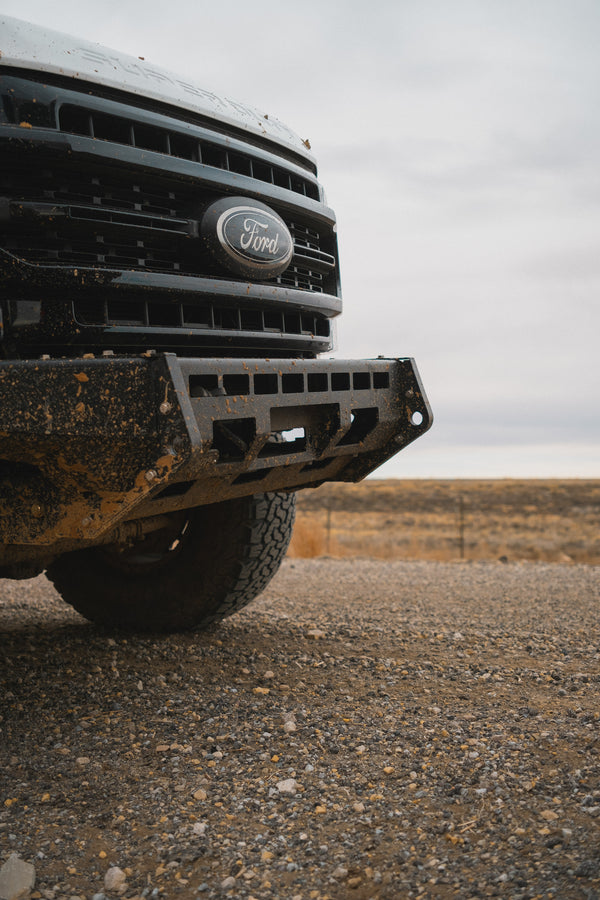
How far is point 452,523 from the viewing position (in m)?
24.0

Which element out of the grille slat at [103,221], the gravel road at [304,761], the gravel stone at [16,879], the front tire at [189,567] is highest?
the grille slat at [103,221]

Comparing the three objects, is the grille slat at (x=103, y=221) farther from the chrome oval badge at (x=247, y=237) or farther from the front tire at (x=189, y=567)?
the front tire at (x=189, y=567)

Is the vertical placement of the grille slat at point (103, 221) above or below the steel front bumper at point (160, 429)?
above

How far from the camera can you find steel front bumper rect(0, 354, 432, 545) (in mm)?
2672

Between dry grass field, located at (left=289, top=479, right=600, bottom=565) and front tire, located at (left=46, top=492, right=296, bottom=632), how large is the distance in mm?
6748

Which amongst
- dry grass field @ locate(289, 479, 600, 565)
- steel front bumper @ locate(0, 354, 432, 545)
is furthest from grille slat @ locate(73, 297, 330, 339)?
dry grass field @ locate(289, 479, 600, 565)

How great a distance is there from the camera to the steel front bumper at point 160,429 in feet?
8.77

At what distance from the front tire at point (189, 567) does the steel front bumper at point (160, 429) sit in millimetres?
882

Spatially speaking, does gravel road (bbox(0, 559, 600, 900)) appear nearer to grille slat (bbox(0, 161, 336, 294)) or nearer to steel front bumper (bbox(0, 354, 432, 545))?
steel front bumper (bbox(0, 354, 432, 545))

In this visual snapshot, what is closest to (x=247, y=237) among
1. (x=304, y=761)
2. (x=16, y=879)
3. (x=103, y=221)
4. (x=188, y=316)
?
(x=188, y=316)

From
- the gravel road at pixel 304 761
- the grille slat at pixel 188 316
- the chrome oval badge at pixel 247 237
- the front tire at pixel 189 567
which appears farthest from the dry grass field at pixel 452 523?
the chrome oval badge at pixel 247 237

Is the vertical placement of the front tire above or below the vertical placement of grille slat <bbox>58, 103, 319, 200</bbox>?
below

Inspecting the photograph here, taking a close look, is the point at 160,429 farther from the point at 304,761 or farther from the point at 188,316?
the point at 304,761

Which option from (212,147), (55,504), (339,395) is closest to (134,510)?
(55,504)
